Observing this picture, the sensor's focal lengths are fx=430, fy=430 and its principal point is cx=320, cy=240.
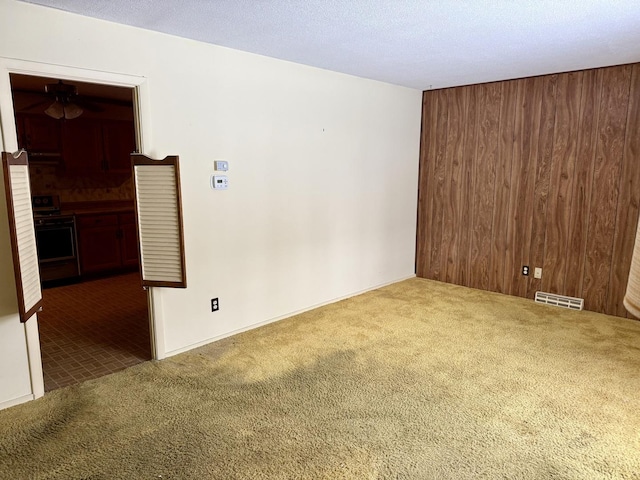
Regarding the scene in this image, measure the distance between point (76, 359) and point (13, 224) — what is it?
141cm

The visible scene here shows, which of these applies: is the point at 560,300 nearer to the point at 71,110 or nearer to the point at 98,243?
the point at 71,110

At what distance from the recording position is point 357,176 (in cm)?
474

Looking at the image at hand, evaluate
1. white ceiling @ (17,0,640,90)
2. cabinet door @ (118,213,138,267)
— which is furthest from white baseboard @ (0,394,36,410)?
cabinet door @ (118,213,138,267)

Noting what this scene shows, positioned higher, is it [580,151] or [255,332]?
[580,151]

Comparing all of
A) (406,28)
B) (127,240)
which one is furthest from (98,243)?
(406,28)

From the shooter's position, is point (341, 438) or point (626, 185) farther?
point (626, 185)

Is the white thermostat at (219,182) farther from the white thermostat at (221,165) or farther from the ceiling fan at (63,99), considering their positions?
the ceiling fan at (63,99)

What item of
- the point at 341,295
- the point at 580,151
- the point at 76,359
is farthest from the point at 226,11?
the point at 580,151

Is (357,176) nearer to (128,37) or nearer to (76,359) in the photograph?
(128,37)

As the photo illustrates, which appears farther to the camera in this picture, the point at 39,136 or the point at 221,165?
the point at 39,136

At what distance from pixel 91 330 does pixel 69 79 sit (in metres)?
2.28

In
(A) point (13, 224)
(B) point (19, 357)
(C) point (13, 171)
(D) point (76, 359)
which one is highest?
(C) point (13, 171)

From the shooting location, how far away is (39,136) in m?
5.32

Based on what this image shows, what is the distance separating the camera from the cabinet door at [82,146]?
556 centimetres
